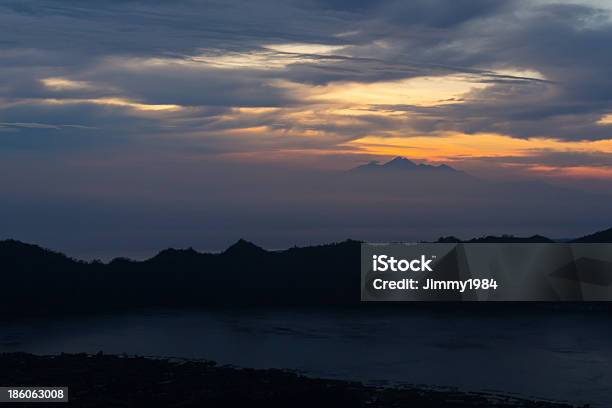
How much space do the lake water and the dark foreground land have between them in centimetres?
582

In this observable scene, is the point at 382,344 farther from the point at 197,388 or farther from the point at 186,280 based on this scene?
the point at 186,280

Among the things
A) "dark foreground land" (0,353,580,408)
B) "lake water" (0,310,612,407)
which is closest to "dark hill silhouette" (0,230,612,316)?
"lake water" (0,310,612,407)

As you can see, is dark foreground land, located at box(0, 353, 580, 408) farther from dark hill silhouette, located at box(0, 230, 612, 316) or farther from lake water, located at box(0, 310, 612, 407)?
dark hill silhouette, located at box(0, 230, 612, 316)

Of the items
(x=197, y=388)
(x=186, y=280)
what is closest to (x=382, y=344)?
(x=197, y=388)

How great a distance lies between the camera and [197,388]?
49938 mm

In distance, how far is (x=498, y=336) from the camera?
7981cm

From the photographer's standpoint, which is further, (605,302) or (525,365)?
(605,302)

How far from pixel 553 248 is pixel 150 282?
8660cm

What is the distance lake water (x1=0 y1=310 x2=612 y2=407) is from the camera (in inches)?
2285

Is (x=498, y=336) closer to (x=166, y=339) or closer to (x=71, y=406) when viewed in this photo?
(x=166, y=339)

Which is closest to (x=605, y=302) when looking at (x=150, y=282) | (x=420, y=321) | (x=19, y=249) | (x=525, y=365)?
(x=420, y=321)

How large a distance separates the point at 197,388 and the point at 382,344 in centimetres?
2890

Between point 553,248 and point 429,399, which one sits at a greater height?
point 553,248

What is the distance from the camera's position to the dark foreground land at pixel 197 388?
45.3 m
